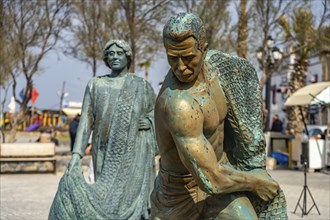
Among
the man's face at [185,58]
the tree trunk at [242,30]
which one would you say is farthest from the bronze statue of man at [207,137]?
the tree trunk at [242,30]

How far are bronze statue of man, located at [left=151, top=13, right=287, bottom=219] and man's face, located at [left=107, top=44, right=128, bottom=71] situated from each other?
10.4ft

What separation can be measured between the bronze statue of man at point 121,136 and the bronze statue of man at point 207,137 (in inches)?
Answer: 117

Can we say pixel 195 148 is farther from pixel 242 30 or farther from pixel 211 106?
pixel 242 30

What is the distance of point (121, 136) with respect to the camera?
5.63 metres

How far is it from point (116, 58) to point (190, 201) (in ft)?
11.1

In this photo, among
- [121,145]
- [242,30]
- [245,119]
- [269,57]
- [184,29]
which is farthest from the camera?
[242,30]

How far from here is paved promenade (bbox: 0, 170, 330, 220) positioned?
328 inches

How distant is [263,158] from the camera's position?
96.3 inches

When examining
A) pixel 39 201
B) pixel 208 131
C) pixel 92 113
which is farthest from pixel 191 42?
pixel 39 201

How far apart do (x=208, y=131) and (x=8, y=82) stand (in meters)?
18.9

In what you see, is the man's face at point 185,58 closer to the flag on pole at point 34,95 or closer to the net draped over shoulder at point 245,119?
the net draped over shoulder at point 245,119

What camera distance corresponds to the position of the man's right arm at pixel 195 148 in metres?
2.21

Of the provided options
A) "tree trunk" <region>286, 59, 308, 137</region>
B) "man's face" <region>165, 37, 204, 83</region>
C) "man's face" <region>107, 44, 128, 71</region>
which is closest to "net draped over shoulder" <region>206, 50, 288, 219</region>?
"man's face" <region>165, 37, 204, 83</region>

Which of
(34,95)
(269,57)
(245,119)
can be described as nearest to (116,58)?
(245,119)
